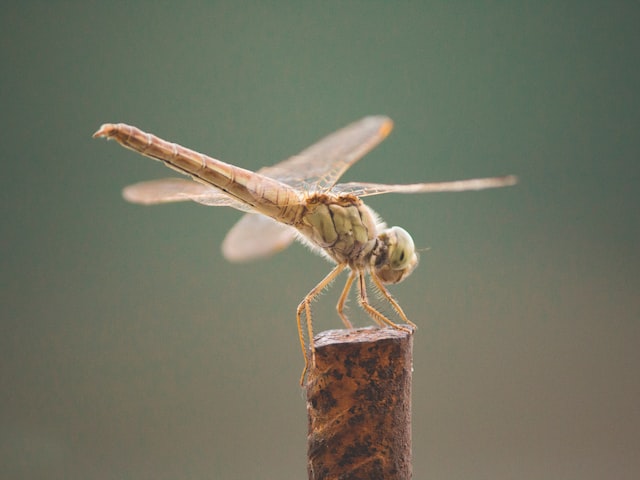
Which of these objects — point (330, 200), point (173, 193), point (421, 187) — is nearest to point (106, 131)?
point (173, 193)

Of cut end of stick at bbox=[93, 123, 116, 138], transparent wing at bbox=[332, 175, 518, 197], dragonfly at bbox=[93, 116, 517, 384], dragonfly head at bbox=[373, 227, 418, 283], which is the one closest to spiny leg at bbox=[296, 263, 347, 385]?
dragonfly at bbox=[93, 116, 517, 384]

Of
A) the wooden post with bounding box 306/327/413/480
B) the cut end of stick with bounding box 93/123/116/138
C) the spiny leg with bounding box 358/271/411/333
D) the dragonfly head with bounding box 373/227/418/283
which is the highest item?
the cut end of stick with bounding box 93/123/116/138

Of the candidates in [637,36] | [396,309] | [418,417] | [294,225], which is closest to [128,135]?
[294,225]

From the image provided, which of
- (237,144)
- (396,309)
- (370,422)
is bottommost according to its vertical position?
(370,422)

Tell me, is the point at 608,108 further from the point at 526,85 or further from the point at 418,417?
the point at 418,417

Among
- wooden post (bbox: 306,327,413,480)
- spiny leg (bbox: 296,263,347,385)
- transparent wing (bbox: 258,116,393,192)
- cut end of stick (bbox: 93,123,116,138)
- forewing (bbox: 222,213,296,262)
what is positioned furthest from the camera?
forewing (bbox: 222,213,296,262)

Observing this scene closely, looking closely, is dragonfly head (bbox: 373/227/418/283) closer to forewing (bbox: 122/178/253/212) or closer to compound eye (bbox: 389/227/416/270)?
compound eye (bbox: 389/227/416/270)

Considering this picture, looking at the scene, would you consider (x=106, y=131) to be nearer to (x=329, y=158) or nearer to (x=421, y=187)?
(x=329, y=158)
